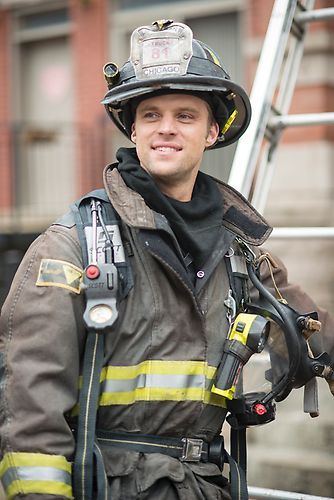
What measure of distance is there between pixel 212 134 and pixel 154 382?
2.81 ft

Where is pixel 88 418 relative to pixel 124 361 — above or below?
below

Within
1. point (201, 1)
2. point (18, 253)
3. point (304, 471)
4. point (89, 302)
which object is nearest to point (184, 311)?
point (89, 302)

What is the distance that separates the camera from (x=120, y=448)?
8.04 ft

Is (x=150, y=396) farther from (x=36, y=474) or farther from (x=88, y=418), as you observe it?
(x=36, y=474)

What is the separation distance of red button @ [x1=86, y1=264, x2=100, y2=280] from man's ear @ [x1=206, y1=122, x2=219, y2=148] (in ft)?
2.26

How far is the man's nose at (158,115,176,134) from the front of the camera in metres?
2.59

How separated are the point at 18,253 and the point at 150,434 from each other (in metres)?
5.78

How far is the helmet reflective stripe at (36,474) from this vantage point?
7.46ft

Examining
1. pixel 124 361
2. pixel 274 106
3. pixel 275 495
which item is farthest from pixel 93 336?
pixel 274 106

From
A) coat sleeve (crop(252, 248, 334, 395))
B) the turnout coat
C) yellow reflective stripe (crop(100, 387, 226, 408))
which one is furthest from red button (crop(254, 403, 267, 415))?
coat sleeve (crop(252, 248, 334, 395))

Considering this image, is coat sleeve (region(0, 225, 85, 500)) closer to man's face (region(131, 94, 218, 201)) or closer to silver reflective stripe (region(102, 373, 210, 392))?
silver reflective stripe (region(102, 373, 210, 392))

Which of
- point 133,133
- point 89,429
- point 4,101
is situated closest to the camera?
point 89,429

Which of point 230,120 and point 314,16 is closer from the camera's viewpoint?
point 230,120

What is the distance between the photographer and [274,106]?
371cm
